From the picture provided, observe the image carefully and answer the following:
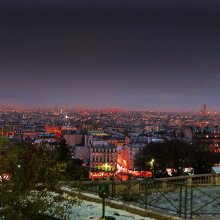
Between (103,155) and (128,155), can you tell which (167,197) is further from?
(103,155)

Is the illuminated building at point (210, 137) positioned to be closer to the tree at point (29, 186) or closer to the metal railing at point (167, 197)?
the metal railing at point (167, 197)

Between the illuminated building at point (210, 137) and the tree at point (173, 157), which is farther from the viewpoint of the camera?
the illuminated building at point (210, 137)

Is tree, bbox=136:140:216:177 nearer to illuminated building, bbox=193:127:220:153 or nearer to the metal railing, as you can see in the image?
the metal railing

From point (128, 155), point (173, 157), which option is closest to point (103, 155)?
point (128, 155)

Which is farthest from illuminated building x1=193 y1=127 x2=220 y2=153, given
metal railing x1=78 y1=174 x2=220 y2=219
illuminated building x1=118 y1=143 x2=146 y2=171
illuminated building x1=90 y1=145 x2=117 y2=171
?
metal railing x1=78 y1=174 x2=220 y2=219

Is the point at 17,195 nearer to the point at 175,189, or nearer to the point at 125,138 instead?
the point at 175,189

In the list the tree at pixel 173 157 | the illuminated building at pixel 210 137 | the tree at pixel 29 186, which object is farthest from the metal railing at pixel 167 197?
the illuminated building at pixel 210 137

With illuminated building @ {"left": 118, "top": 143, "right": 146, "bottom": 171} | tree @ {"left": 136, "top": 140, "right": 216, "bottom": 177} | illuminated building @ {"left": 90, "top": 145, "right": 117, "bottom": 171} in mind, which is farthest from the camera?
illuminated building @ {"left": 90, "top": 145, "right": 117, "bottom": 171}

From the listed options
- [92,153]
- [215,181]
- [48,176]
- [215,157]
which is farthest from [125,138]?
[48,176]

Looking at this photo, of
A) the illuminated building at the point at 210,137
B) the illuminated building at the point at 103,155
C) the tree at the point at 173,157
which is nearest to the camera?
the tree at the point at 173,157
